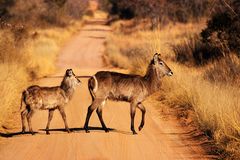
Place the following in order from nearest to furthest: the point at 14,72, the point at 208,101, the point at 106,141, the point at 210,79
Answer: the point at 106,141
the point at 208,101
the point at 210,79
the point at 14,72

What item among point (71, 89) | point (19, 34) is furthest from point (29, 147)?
point (19, 34)

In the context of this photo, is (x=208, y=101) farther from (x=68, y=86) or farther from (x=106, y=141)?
(x=68, y=86)

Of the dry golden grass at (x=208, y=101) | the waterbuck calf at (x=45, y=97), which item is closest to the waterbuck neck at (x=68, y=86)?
the waterbuck calf at (x=45, y=97)

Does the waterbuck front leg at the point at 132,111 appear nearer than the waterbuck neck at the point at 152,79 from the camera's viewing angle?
Yes

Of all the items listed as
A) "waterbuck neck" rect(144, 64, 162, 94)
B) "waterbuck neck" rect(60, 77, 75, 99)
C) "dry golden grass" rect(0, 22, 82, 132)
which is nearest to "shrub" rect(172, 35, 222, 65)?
"dry golden grass" rect(0, 22, 82, 132)

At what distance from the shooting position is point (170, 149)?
9.59 metres

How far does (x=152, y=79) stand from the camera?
1152 centimetres

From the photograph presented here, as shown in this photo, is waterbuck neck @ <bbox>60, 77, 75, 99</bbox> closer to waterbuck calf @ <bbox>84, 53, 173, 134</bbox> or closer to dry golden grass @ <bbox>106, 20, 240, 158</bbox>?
waterbuck calf @ <bbox>84, 53, 173, 134</bbox>

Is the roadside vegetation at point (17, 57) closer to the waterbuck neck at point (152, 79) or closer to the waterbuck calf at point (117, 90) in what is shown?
the waterbuck calf at point (117, 90)

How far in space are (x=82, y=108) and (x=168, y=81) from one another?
10.4ft

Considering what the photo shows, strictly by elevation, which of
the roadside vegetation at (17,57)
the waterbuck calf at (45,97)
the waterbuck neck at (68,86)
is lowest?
the waterbuck calf at (45,97)

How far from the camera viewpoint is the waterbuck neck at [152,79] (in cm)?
1143

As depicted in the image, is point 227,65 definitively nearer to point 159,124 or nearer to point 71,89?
point 159,124

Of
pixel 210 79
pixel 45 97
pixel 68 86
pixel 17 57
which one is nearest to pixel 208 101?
pixel 68 86
